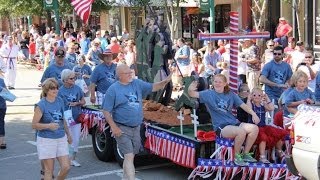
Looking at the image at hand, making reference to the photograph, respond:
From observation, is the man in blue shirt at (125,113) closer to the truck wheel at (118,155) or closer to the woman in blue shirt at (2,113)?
the truck wheel at (118,155)

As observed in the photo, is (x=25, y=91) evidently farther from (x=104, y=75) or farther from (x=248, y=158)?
(x=248, y=158)

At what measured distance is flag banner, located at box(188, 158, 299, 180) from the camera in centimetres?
665

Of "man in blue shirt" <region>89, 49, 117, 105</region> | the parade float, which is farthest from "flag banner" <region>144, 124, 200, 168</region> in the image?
"man in blue shirt" <region>89, 49, 117, 105</region>

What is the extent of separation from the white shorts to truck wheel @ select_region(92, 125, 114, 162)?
211 centimetres

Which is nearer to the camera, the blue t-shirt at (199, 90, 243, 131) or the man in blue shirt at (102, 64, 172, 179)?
the man in blue shirt at (102, 64, 172, 179)

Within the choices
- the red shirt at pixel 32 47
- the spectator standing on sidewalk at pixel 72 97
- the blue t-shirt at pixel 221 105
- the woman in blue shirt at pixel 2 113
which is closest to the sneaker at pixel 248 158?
the blue t-shirt at pixel 221 105

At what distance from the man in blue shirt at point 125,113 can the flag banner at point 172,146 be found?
59 centimetres

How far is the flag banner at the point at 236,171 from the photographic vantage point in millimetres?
6648

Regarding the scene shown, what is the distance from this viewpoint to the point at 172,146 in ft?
25.0

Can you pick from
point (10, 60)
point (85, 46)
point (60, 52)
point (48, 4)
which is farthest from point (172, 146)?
point (48, 4)

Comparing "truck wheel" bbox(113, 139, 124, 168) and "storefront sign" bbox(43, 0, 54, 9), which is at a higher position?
"storefront sign" bbox(43, 0, 54, 9)

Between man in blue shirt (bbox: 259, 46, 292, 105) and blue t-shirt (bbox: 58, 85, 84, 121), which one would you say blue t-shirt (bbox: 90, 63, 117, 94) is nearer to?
blue t-shirt (bbox: 58, 85, 84, 121)

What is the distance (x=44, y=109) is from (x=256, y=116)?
255 cm

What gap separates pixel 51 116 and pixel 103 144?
2606mm
